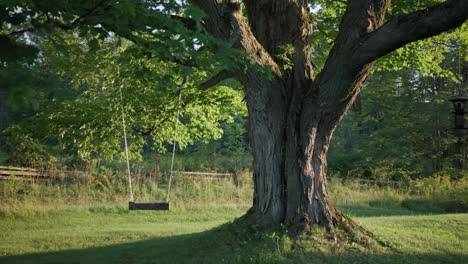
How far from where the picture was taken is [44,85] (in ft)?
12.3

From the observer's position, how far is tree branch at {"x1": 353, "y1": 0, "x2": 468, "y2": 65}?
5.44m

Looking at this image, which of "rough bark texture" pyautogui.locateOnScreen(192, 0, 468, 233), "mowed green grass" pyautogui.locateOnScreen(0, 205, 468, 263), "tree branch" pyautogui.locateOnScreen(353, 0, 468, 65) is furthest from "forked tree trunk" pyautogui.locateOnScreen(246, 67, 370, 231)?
"tree branch" pyautogui.locateOnScreen(353, 0, 468, 65)

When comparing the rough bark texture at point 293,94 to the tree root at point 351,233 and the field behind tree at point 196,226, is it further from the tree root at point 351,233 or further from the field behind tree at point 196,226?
the field behind tree at point 196,226

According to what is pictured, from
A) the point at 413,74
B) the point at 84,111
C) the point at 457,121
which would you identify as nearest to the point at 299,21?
the point at 457,121

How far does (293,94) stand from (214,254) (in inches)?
105

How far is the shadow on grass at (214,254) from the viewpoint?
670 centimetres

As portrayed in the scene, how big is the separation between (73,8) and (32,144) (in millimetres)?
17104

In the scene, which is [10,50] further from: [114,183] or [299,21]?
[114,183]

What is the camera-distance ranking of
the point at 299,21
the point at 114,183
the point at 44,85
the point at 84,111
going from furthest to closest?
the point at 114,183 → the point at 84,111 → the point at 299,21 → the point at 44,85

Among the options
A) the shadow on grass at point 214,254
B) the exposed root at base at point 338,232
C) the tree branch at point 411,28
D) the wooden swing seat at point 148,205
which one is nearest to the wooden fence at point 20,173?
the shadow on grass at point 214,254

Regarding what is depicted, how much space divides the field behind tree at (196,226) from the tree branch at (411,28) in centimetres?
272

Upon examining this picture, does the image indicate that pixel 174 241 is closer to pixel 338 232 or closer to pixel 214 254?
pixel 214 254

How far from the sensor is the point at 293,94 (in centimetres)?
753

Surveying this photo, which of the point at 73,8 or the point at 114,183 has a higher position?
the point at 73,8
